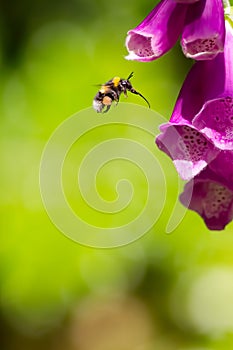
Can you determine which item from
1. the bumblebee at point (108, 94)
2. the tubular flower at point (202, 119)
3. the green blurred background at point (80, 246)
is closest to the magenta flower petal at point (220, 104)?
the tubular flower at point (202, 119)

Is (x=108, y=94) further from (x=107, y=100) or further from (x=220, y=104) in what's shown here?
(x=220, y=104)

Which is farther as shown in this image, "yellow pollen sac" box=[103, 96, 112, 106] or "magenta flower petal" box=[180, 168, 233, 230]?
"yellow pollen sac" box=[103, 96, 112, 106]

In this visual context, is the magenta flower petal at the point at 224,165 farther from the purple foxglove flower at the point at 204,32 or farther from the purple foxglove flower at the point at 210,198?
the purple foxglove flower at the point at 204,32

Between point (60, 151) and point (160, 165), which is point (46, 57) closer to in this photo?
point (60, 151)

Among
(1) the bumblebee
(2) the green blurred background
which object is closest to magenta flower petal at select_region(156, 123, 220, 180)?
(1) the bumblebee

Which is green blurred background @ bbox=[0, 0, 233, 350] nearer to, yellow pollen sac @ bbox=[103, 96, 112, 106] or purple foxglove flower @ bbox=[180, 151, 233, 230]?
yellow pollen sac @ bbox=[103, 96, 112, 106]

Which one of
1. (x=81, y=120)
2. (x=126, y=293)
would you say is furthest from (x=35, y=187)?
(x=126, y=293)

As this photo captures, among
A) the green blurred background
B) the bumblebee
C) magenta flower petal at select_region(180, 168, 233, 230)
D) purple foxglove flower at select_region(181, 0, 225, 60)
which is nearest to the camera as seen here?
purple foxglove flower at select_region(181, 0, 225, 60)
